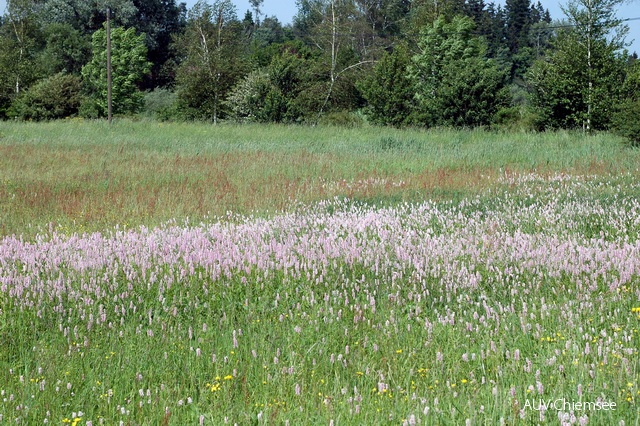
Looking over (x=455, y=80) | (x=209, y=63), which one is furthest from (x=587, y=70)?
(x=209, y=63)

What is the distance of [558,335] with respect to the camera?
12.9 feet

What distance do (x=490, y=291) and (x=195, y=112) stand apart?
127 ft

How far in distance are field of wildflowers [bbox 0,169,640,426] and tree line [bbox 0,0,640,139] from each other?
1648 cm

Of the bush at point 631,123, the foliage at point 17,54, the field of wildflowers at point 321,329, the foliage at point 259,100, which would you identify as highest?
the foliage at point 17,54

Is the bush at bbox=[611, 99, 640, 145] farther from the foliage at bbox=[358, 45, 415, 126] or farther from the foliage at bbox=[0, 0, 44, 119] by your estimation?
the foliage at bbox=[0, 0, 44, 119]

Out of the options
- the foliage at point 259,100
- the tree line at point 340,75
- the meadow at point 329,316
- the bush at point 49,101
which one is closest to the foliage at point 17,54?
the tree line at point 340,75

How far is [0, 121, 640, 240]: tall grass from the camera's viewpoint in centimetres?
1020

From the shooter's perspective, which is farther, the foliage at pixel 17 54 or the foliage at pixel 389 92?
the foliage at pixel 17 54

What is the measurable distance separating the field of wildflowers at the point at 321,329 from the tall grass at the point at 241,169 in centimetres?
315

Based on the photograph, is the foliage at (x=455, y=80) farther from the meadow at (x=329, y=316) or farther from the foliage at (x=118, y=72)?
the foliage at (x=118, y=72)

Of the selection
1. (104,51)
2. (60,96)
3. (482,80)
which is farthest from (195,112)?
(482,80)

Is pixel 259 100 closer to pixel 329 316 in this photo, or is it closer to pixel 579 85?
pixel 579 85

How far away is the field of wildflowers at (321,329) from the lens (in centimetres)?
320

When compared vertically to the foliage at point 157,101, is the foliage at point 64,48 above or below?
above
